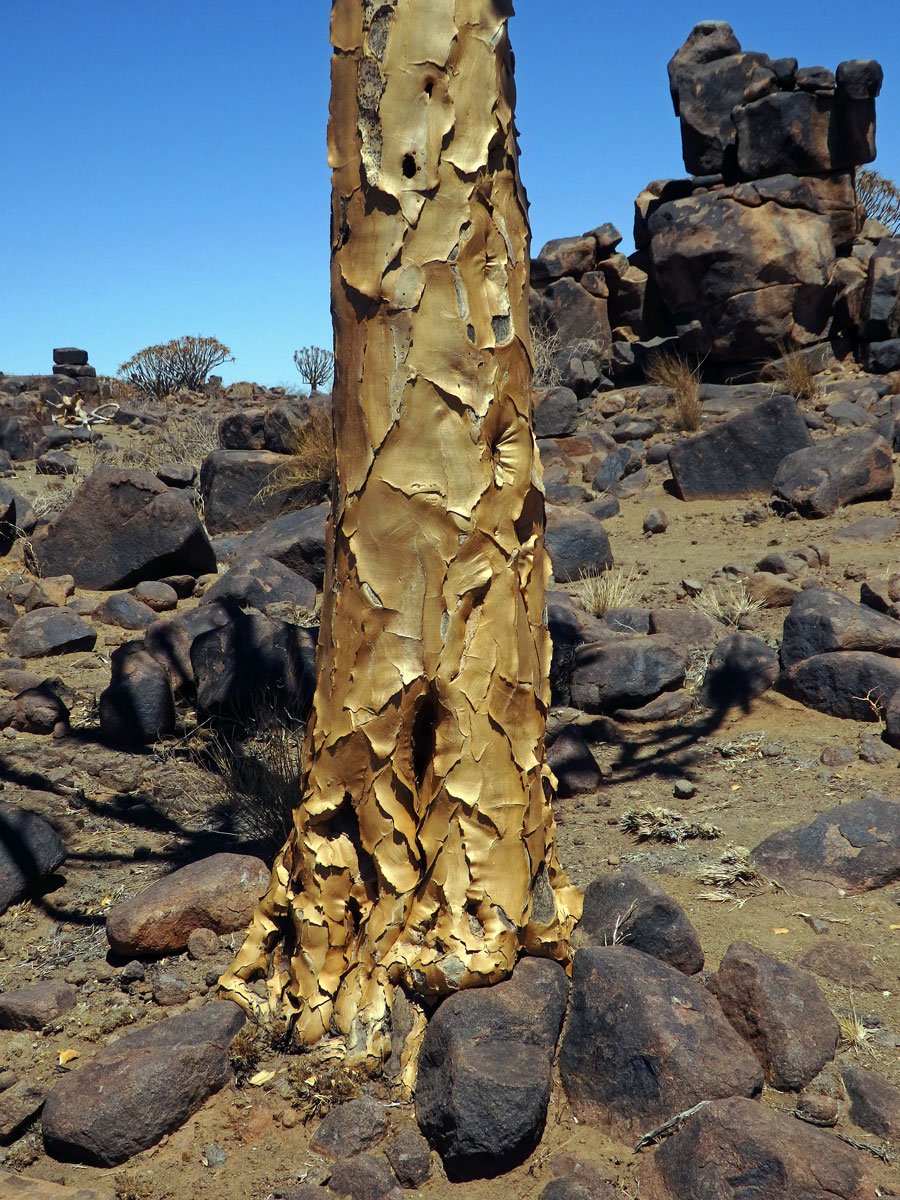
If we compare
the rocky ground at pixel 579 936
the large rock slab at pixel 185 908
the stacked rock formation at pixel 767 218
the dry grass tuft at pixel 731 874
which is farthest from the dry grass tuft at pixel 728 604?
the stacked rock formation at pixel 767 218

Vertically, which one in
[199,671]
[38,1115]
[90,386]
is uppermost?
[90,386]

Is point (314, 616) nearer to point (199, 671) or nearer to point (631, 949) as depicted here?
point (199, 671)

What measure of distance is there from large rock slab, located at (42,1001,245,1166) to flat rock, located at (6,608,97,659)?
4321mm

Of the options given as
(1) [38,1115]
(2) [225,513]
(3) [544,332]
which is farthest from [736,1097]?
(3) [544,332]

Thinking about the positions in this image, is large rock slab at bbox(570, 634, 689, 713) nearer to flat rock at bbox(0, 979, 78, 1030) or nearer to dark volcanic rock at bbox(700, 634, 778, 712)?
dark volcanic rock at bbox(700, 634, 778, 712)

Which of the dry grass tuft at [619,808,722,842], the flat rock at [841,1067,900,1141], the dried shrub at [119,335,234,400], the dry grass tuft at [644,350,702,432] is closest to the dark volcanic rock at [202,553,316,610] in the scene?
the dry grass tuft at [619,808,722,842]

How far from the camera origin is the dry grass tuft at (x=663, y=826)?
3.70 meters

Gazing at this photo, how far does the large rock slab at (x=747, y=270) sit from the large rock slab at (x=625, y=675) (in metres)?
9.74

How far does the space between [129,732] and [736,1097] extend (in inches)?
141

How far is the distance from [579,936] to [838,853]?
1.03m

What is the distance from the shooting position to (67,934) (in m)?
3.28

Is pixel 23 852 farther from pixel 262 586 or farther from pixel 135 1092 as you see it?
pixel 262 586

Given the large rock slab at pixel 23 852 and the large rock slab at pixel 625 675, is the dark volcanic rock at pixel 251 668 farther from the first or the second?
the large rock slab at pixel 23 852

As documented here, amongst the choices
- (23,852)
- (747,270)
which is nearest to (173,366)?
(747,270)
